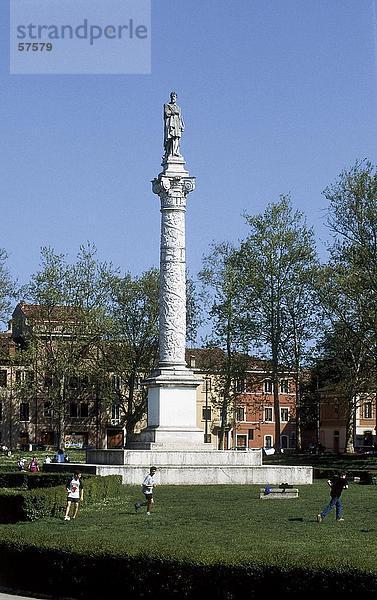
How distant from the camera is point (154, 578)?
62.3 feet

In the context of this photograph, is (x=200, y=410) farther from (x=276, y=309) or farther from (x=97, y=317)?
(x=276, y=309)

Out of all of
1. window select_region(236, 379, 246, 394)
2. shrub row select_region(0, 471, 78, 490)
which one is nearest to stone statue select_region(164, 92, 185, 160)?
shrub row select_region(0, 471, 78, 490)

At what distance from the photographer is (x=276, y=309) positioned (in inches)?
2746

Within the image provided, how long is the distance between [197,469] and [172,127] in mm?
18111

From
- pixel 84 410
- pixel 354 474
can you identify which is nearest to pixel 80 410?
pixel 84 410

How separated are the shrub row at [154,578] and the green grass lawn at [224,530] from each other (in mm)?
170

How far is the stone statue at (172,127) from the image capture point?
52.7 metres

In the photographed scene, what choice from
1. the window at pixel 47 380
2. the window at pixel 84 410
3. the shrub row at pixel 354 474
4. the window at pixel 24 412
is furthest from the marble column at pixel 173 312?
the window at pixel 84 410

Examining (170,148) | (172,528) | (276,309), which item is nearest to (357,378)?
(276,309)

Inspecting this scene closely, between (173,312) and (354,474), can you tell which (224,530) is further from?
(173,312)

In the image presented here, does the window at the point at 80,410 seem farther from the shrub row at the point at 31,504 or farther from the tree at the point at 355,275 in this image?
the shrub row at the point at 31,504

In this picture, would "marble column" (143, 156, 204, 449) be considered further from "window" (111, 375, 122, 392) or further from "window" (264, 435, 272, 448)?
"window" (264, 435, 272, 448)

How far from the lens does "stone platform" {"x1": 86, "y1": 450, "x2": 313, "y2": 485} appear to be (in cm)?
4188

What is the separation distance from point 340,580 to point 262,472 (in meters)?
27.0
